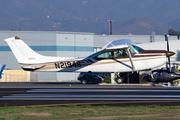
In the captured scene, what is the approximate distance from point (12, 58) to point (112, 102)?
153 ft

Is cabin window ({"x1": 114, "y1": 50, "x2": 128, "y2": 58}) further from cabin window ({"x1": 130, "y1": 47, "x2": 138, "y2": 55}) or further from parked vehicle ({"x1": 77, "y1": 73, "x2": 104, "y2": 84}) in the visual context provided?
parked vehicle ({"x1": 77, "y1": 73, "x2": 104, "y2": 84})

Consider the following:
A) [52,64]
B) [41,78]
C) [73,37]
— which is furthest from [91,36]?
[52,64]

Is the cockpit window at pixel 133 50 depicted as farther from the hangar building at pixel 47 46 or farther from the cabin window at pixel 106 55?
the hangar building at pixel 47 46

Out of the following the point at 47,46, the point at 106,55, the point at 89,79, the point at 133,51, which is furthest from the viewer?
the point at 47,46

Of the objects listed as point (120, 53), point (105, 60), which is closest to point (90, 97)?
point (105, 60)

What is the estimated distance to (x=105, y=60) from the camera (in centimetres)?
2483

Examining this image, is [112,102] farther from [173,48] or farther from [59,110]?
[173,48]

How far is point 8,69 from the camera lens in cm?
5444

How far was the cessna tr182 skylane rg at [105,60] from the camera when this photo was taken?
957 inches

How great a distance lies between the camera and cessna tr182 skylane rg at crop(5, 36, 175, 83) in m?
24.3

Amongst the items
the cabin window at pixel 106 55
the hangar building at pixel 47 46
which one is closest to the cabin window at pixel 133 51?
the cabin window at pixel 106 55

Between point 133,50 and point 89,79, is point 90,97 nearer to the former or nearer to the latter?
point 133,50

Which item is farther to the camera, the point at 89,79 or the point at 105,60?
the point at 89,79

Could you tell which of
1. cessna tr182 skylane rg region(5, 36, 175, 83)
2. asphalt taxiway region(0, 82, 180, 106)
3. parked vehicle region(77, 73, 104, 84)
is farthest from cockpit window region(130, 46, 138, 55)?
parked vehicle region(77, 73, 104, 84)
